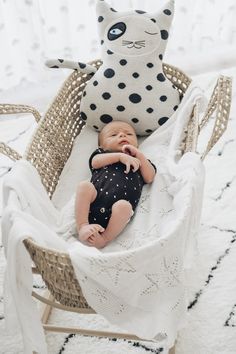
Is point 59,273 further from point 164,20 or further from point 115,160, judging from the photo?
point 164,20

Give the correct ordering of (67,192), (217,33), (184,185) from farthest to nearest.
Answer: (217,33) → (67,192) → (184,185)

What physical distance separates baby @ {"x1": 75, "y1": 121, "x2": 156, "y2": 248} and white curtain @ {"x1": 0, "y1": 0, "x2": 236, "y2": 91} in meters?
0.92

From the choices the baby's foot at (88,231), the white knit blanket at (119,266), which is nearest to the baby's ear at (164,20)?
the white knit blanket at (119,266)

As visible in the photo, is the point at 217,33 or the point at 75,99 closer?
the point at 75,99

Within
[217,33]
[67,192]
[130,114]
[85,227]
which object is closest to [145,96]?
[130,114]

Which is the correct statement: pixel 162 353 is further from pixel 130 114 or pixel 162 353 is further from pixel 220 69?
pixel 220 69

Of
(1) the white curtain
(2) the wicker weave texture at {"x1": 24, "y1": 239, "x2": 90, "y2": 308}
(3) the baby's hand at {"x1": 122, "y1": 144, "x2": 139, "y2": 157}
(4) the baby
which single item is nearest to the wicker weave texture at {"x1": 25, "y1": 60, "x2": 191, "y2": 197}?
(4) the baby

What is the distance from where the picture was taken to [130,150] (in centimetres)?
159

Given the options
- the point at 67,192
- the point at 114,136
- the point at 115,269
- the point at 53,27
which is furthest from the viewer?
the point at 53,27

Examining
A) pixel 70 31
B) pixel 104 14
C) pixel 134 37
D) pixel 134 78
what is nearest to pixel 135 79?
pixel 134 78

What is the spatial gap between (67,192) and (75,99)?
0.42 metres

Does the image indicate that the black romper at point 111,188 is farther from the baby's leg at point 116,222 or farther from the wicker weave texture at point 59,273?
the wicker weave texture at point 59,273

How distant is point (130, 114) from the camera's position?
1771mm

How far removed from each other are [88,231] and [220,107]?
0.51 metres
